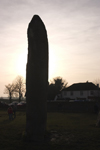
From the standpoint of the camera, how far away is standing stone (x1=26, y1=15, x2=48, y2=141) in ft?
34.4

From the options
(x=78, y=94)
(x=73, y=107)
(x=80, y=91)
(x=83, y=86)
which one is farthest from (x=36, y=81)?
(x=83, y=86)

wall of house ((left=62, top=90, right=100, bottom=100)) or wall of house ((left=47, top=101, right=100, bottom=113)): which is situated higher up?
wall of house ((left=62, top=90, right=100, bottom=100))

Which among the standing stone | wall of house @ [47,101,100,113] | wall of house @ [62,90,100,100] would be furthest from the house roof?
the standing stone

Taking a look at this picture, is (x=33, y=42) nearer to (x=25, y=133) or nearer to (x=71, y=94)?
(x=25, y=133)

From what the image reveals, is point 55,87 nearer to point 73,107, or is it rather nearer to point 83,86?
point 83,86

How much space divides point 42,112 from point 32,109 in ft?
1.89

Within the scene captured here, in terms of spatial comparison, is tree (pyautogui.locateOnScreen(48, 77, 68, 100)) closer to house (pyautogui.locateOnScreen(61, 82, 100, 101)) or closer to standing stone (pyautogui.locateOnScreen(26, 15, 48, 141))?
house (pyautogui.locateOnScreen(61, 82, 100, 101))

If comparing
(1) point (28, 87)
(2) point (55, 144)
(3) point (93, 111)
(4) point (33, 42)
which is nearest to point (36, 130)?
(2) point (55, 144)

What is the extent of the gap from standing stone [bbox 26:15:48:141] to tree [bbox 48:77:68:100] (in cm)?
5354

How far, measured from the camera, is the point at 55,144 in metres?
9.56

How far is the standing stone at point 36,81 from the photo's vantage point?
10.5m

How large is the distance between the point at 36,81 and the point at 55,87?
56679 mm

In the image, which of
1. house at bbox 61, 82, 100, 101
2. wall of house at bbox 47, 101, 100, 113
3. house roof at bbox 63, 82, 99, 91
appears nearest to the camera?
wall of house at bbox 47, 101, 100, 113

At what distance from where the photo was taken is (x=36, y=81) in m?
10.8
